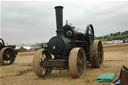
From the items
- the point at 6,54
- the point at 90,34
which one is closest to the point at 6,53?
the point at 6,54

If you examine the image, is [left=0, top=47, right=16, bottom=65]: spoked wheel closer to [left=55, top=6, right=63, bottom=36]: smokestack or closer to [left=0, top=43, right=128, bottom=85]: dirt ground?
[left=0, top=43, right=128, bottom=85]: dirt ground

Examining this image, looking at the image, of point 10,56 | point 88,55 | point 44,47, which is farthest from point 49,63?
point 10,56

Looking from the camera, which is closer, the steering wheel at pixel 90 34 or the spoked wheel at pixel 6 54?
the steering wheel at pixel 90 34

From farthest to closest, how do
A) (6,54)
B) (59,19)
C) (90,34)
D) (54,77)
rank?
(6,54)
(90,34)
(59,19)
(54,77)

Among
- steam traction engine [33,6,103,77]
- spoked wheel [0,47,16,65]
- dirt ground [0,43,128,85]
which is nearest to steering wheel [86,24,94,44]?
steam traction engine [33,6,103,77]

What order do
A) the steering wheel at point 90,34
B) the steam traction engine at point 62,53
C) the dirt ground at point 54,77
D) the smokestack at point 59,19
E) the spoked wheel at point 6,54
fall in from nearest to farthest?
the dirt ground at point 54,77 → the steam traction engine at point 62,53 → the smokestack at point 59,19 → the steering wheel at point 90,34 → the spoked wheel at point 6,54

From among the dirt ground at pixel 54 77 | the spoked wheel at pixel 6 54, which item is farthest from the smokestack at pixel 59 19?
the spoked wheel at pixel 6 54

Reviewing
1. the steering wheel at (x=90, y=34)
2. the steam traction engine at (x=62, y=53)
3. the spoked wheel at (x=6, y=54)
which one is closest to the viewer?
the steam traction engine at (x=62, y=53)

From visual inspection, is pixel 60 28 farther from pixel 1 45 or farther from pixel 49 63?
pixel 1 45

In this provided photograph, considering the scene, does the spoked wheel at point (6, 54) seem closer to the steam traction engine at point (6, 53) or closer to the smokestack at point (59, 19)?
the steam traction engine at point (6, 53)

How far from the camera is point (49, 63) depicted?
6.62 meters

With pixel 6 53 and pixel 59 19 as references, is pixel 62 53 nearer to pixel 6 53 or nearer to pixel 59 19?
pixel 59 19

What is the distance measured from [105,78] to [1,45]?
8947mm

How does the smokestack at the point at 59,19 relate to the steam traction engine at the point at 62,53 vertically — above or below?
above
